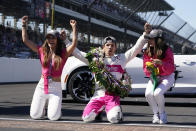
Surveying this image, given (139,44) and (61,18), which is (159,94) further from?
(61,18)

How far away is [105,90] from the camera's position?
5789mm

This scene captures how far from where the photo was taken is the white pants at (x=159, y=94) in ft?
18.1

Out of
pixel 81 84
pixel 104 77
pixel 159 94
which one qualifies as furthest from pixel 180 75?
pixel 104 77

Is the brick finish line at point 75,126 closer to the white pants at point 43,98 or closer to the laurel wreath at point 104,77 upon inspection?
the white pants at point 43,98

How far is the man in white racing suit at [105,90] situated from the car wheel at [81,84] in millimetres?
2736

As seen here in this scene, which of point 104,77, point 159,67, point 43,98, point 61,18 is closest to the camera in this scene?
point 159,67

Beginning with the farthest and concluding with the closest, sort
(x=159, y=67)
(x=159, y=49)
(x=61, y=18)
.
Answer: (x=61, y=18), (x=159, y=67), (x=159, y=49)

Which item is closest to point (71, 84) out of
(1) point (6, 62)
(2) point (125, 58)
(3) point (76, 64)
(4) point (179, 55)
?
(3) point (76, 64)

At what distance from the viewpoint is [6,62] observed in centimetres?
2028

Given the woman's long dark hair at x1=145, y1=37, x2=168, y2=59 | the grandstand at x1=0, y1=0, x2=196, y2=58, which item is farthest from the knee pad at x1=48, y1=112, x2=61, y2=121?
the grandstand at x1=0, y1=0, x2=196, y2=58

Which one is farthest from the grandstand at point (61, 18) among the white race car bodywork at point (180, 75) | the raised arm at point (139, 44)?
the raised arm at point (139, 44)

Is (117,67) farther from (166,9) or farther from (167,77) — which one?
(166,9)

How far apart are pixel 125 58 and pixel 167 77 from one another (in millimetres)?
708

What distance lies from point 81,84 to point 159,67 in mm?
3374
